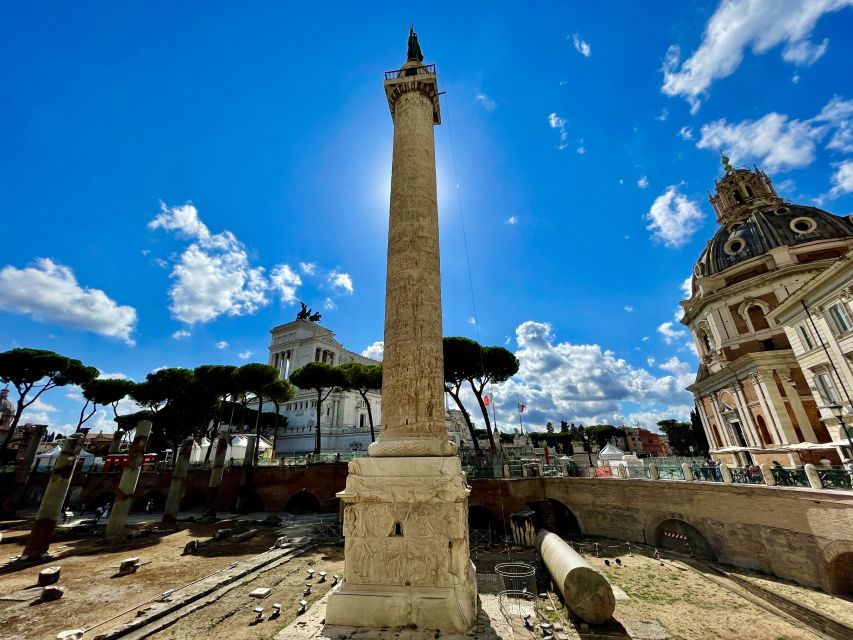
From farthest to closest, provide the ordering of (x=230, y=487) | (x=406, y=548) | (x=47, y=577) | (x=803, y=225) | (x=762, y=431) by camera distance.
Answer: (x=803, y=225) < (x=230, y=487) < (x=762, y=431) < (x=47, y=577) < (x=406, y=548)

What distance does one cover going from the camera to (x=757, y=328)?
31.6 m

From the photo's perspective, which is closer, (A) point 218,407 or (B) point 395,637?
(B) point 395,637

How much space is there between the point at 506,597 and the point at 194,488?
32.0 metres

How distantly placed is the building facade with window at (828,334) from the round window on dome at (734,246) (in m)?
13.8

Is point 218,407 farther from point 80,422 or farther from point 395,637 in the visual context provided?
point 395,637

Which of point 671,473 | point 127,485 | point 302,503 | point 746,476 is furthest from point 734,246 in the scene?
point 127,485

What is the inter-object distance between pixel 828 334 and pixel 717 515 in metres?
12.4

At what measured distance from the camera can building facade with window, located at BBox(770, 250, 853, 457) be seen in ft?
62.8

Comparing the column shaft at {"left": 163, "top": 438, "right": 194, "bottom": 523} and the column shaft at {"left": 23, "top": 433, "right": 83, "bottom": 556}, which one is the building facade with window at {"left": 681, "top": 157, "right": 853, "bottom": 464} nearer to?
the column shaft at {"left": 163, "top": 438, "right": 194, "bottom": 523}

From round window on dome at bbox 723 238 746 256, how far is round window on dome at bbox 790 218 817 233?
3.73 metres

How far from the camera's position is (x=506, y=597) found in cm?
1090

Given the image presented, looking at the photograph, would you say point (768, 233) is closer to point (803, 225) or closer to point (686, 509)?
point (803, 225)

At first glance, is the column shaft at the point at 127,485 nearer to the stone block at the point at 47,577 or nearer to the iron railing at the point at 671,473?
the stone block at the point at 47,577

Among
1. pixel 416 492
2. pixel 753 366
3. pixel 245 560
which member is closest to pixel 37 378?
pixel 245 560
